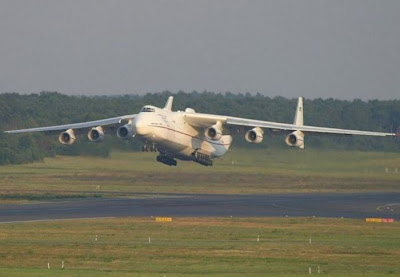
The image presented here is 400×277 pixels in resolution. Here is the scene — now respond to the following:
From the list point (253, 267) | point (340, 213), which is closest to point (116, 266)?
point (253, 267)

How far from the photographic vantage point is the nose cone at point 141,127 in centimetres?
5306

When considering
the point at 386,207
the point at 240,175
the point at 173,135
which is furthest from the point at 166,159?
the point at 386,207

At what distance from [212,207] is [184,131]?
10.1 metres

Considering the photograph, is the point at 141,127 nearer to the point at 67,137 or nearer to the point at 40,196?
the point at 40,196

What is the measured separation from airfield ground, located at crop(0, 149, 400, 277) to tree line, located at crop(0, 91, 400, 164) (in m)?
1.88

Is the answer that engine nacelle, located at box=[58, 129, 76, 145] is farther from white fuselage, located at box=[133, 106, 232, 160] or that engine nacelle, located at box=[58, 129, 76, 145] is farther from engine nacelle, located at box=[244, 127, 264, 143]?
engine nacelle, located at box=[244, 127, 264, 143]

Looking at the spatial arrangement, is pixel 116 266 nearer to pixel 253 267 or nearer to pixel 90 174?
pixel 253 267

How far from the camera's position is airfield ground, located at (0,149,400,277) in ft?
90.1

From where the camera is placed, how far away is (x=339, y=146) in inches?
2608

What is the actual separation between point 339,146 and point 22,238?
35.6m

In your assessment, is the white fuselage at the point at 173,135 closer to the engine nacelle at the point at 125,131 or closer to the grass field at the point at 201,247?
the engine nacelle at the point at 125,131

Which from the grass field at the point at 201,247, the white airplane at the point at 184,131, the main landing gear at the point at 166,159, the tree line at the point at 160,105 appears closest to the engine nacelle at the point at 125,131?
the white airplane at the point at 184,131

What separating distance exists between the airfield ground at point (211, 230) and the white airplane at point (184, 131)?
2.87 meters

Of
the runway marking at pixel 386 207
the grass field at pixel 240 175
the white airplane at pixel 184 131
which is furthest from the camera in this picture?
the grass field at pixel 240 175
